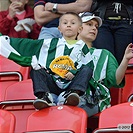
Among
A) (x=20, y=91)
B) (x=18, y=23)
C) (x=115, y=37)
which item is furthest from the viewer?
(x=18, y=23)

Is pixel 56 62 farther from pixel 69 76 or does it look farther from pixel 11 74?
pixel 11 74

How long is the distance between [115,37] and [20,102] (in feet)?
2.92

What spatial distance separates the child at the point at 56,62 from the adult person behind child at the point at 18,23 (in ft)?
2.89

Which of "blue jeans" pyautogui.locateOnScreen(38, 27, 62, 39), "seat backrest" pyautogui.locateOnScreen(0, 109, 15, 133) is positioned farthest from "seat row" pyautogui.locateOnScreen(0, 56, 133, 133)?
"blue jeans" pyautogui.locateOnScreen(38, 27, 62, 39)

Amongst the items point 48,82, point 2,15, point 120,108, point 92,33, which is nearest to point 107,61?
point 92,33

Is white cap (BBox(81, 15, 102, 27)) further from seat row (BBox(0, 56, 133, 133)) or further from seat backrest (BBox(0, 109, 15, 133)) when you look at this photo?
seat backrest (BBox(0, 109, 15, 133))

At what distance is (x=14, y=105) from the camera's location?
10.3ft

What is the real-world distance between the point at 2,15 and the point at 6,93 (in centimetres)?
117

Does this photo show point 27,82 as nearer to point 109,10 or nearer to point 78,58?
point 78,58

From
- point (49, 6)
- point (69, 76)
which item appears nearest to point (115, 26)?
point (49, 6)

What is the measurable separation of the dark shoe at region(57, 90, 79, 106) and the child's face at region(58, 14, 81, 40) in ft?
1.42

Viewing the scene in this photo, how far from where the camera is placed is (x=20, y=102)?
3.07m

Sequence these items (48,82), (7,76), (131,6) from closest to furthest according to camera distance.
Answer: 1. (48,82)
2. (7,76)
3. (131,6)

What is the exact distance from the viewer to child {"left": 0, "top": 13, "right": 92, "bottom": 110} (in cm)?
287
